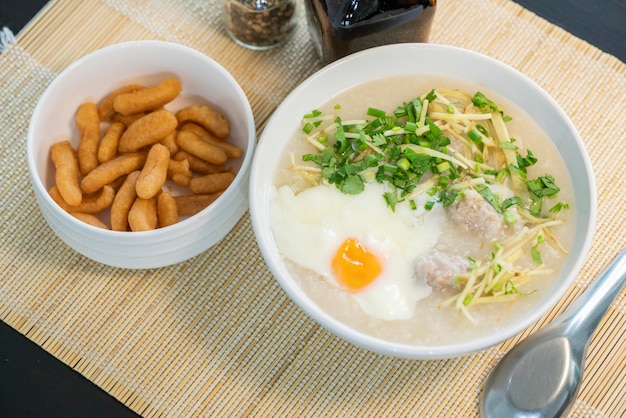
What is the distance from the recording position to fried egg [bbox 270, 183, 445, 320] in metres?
1.68

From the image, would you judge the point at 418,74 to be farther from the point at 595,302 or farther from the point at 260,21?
the point at 595,302

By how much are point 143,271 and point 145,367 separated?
0.75 ft

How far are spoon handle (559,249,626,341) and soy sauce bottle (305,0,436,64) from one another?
710 mm

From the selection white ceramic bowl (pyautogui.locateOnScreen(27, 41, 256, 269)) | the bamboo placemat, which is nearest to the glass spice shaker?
the bamboo placemat

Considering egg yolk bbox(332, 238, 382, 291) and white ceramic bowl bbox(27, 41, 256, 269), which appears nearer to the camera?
egg yolk bbox(332, 238, 382, 291)

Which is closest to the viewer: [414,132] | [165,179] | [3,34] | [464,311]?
[464,311]

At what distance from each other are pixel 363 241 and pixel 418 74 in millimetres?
458

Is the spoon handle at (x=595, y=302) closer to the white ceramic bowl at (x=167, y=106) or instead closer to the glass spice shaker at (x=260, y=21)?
the white ceramic bowl at (x=167, y=106)

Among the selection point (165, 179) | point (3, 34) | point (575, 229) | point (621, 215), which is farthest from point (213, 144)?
point (621, 215)

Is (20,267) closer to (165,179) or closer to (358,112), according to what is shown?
(165,179)

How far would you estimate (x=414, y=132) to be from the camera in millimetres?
1779

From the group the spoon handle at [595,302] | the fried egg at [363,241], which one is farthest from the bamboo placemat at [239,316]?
the fried egg at [363,241]

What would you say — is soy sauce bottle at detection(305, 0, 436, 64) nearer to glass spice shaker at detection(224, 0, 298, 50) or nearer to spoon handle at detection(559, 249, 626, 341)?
glass spice shaker at detection(224, 0, 298, 50)

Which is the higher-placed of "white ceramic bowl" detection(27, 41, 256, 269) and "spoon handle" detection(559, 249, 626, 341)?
"white ceramic bowl" detection(27, 41, 256, 269)
